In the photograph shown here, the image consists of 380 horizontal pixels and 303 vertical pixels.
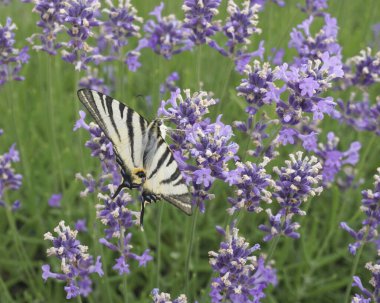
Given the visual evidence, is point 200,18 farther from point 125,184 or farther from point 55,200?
point 55,200

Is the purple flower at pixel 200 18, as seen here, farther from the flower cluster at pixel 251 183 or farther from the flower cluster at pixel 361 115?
the flower cluster at pixel 361 115

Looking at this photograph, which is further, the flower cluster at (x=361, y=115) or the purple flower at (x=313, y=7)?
the purple flower at (x=313, y=7)

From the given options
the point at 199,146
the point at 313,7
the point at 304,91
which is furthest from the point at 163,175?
the point at 313,7

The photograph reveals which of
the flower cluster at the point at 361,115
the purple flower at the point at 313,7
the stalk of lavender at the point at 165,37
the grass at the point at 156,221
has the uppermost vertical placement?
the purple flower at the point at 313,7

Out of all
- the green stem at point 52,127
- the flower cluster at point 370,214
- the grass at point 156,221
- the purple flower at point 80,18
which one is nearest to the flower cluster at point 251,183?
the flower cluster at point 370,214

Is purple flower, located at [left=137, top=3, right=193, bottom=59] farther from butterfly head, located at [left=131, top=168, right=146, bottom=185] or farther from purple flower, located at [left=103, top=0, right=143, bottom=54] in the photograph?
butterfly head, located at [left=131, top=168, right=146, bottom=185]

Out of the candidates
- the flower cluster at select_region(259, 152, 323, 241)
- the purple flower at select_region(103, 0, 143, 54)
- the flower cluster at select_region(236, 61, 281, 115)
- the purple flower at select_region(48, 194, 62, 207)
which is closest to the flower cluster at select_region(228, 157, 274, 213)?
the flower cluster at select_region(259, 152, 323, 241)
